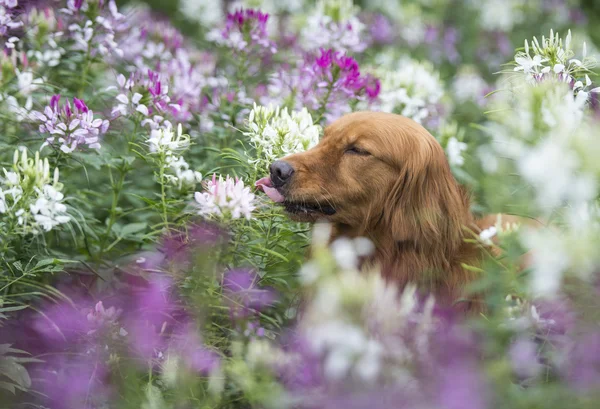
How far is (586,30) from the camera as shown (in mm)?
8719

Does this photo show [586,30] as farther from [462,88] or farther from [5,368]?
[5,368]

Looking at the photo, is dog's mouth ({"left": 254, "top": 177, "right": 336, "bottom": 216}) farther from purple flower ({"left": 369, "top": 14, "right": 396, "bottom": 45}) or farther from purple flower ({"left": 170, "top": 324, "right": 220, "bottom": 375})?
purple flower ({"left": 369, "top": 14, "right": 396, "bottom": 45})

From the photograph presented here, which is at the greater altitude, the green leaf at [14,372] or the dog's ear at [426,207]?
the dog's ear at [426,207]

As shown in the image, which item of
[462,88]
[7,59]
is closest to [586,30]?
[462,88]

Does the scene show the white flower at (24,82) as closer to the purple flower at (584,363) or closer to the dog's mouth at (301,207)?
the dog's mouth at (301,207)

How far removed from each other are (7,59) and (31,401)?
1.74 metres

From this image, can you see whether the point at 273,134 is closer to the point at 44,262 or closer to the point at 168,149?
the point at 168,149

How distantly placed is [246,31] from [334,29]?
0.76m

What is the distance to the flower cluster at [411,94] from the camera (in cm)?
459

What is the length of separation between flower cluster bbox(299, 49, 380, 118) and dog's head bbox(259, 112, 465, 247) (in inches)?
22.9

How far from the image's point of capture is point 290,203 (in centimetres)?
319

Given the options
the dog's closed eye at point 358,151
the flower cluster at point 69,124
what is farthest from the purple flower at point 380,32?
the flower cluster at point 69,124

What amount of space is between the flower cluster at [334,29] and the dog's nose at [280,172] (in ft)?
5.98

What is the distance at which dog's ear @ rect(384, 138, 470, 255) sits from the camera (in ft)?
10.6
